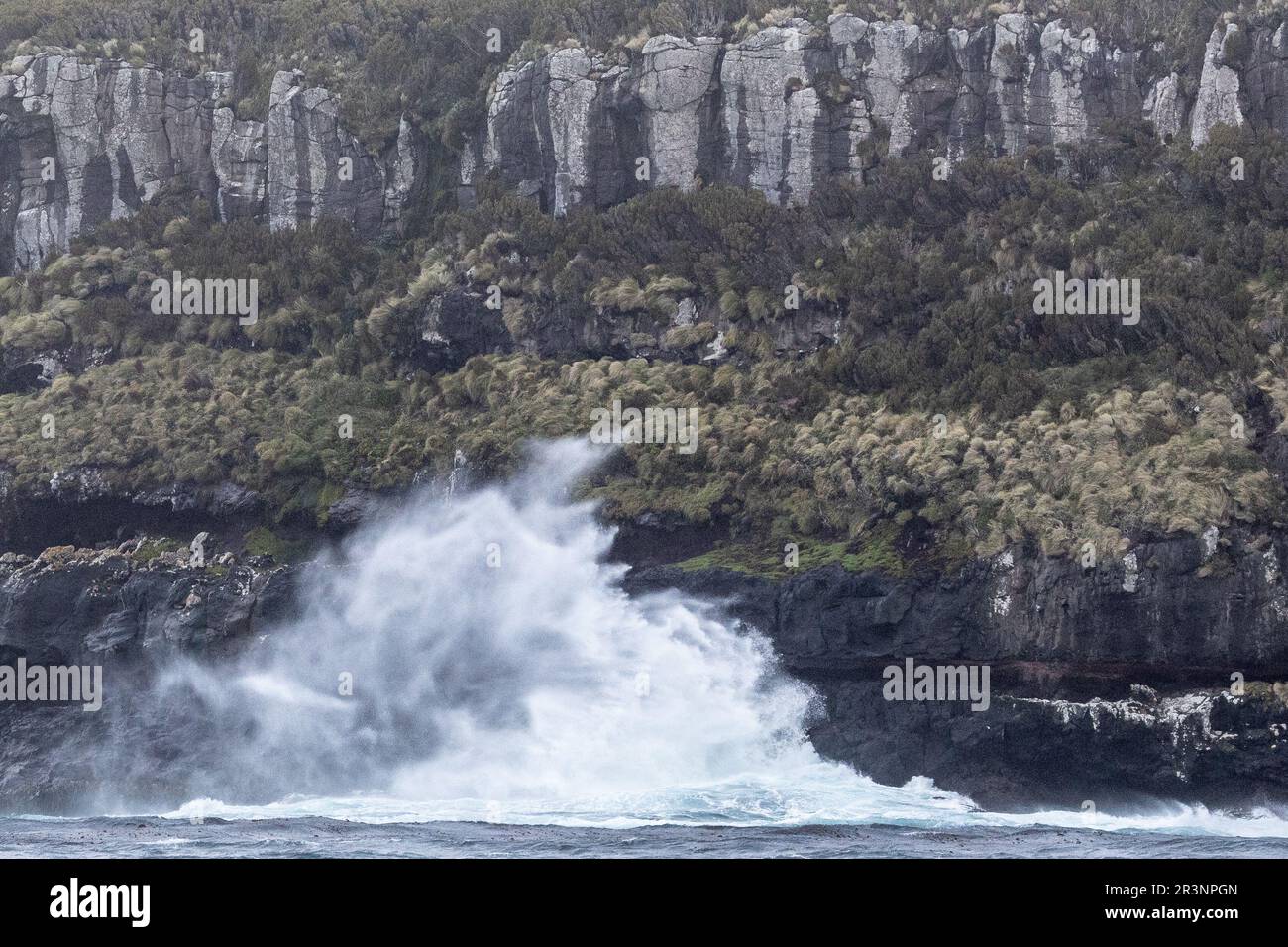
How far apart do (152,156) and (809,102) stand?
27.9 m

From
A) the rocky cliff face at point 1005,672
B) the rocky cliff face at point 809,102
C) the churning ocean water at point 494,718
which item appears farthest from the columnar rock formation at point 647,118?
the rocky cliff face at point 1005,672

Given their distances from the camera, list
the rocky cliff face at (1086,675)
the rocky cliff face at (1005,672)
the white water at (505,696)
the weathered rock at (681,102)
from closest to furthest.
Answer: the rocky cliff face at (1086,675) < the rocky cliff face at (1005,672) < the white water at (505,696) < the weathered rock at (681,102)

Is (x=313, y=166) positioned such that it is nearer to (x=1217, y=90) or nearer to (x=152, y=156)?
(x=152, y=156)

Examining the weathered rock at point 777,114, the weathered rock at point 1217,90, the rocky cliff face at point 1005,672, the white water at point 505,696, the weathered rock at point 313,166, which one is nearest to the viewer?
the rocky cliff face at point 1005,672

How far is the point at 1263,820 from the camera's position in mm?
63250

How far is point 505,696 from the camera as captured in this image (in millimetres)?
73375

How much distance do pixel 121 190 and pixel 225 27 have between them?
955cm

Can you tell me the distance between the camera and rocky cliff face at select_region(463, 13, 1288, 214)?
282 ft

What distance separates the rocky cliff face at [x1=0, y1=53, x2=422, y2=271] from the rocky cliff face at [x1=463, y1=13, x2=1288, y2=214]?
24.5ft

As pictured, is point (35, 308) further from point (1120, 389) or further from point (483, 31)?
point (1120, 389)

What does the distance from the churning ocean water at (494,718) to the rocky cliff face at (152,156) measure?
20313 millimetres

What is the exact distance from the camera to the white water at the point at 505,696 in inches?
2731

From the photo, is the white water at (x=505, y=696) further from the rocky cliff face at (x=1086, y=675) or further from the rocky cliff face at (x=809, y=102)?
the rocky cliff face at (x=809, y=102)

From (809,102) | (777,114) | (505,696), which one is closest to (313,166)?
(777,114)
